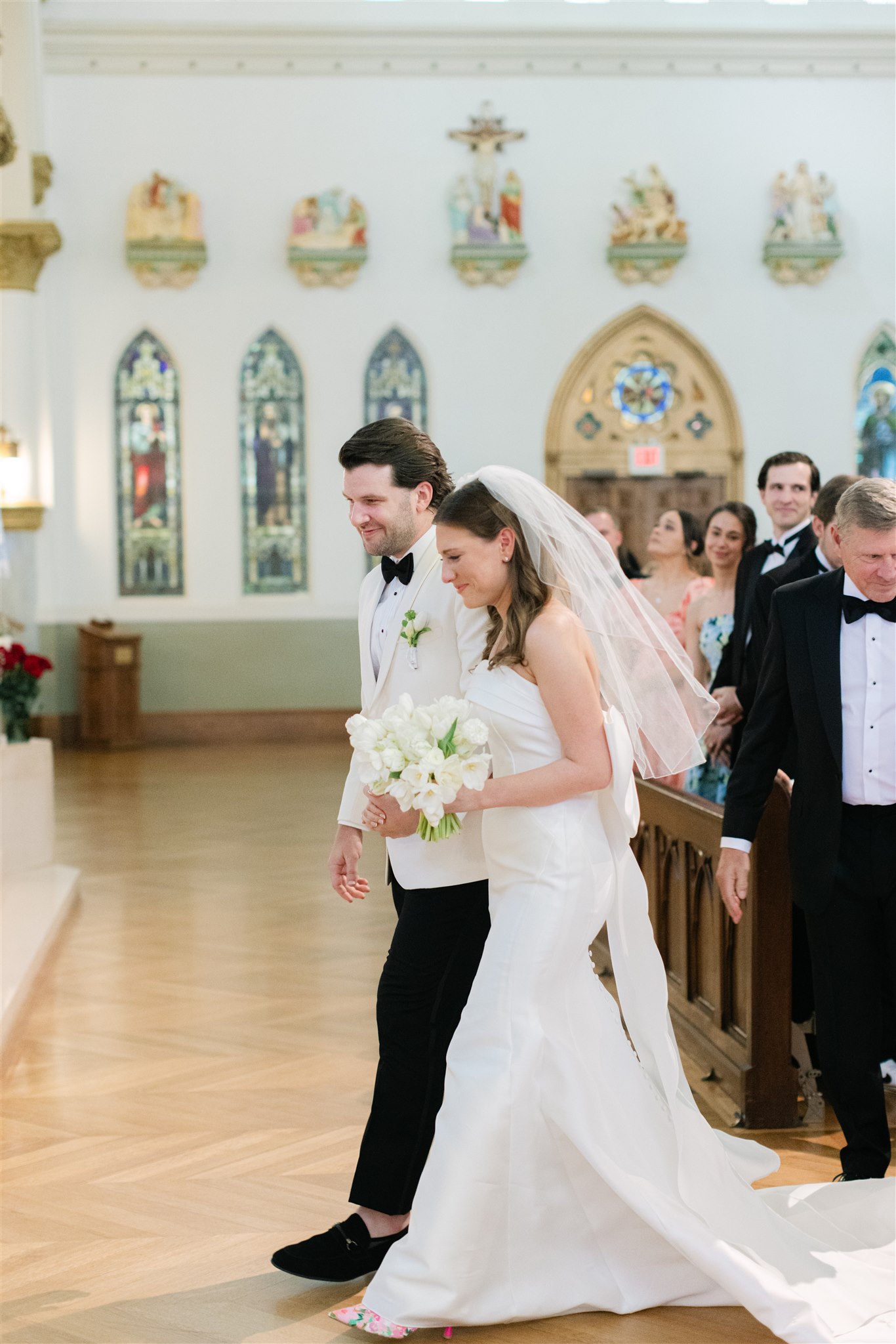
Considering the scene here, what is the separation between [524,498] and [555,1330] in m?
1.78

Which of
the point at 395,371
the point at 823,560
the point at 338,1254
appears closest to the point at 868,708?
the point at 823,560

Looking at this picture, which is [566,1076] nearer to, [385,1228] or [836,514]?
[385,1228]

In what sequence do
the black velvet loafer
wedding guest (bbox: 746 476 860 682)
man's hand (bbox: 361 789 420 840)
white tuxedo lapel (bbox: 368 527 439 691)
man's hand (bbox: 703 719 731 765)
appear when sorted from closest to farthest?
man's hand (bbox: 361 789 420 840), the black velvet loafer, white tuxedo lapel (bbox: 368 527 439 691), wedding guest (bbox: 746 476 860 682), man's hand (bbox: 703 719 731 765)

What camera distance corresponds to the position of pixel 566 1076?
2912 mm

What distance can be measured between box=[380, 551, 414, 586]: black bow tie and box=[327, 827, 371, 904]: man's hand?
0.62 metres

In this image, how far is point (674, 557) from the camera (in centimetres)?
681

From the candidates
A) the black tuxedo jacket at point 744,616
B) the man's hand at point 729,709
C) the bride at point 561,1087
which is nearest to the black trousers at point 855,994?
the bride at point 561,1087

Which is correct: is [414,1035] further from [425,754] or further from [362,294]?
[362,294]

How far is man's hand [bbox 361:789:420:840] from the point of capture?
2.98 m

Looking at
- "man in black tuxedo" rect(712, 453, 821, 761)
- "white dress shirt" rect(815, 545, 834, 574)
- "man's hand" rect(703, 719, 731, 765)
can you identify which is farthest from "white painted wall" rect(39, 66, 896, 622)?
"white dress shirt" rect(815, 545, 834, 574)

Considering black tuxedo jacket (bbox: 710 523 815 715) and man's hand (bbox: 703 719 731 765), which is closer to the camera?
black tuxedo jacket (bbox: 710 523 815 715)

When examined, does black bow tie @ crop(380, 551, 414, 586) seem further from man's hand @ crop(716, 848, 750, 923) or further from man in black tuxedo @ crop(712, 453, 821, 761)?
man in black tuxedo @ crop(712, 453, 821, 761)

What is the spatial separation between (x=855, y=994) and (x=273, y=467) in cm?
1332

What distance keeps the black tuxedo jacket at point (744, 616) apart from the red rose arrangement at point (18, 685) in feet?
12.9
